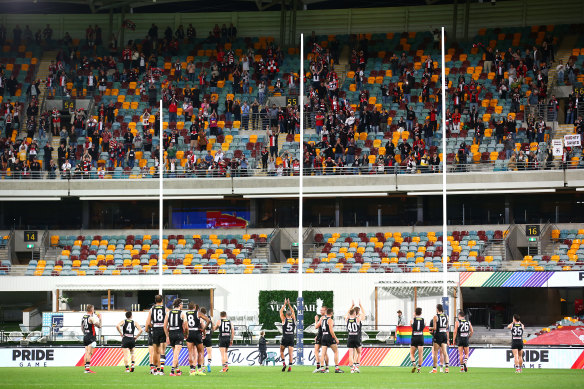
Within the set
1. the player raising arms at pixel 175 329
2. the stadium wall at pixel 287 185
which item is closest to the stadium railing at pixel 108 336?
the stadium wall at pixel 287 185

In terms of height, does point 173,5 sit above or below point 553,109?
above

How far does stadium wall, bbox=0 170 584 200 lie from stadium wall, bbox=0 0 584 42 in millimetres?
14312

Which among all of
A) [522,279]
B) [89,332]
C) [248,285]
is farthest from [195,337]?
[522,279]

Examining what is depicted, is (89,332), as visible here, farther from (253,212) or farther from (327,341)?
(253,212)

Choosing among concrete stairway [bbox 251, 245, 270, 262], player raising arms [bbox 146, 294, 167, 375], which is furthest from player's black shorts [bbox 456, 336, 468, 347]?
concrete stairway [bbox 251, 245, 270, 262]

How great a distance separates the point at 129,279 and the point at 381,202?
13.2 meters

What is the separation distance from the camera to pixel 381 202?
4897 cm

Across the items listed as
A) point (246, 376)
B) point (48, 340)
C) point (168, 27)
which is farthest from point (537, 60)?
point (246, 376)

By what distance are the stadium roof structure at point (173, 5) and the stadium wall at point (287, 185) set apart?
14506 mm

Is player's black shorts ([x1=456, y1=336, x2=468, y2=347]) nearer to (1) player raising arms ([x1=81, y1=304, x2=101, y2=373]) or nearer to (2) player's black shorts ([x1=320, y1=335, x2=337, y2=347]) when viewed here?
(2) player's black shorts ([x1=320, y1=335, x2=337, y2=347])

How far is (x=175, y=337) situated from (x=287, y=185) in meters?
22.6

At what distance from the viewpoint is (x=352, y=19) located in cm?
5822

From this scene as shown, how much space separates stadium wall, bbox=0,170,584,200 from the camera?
44.6 meters

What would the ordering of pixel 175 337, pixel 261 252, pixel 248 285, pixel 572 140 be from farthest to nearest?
pixel 261 252 → pixel 572 140 → pixel 248 285 → pixel 175 337
